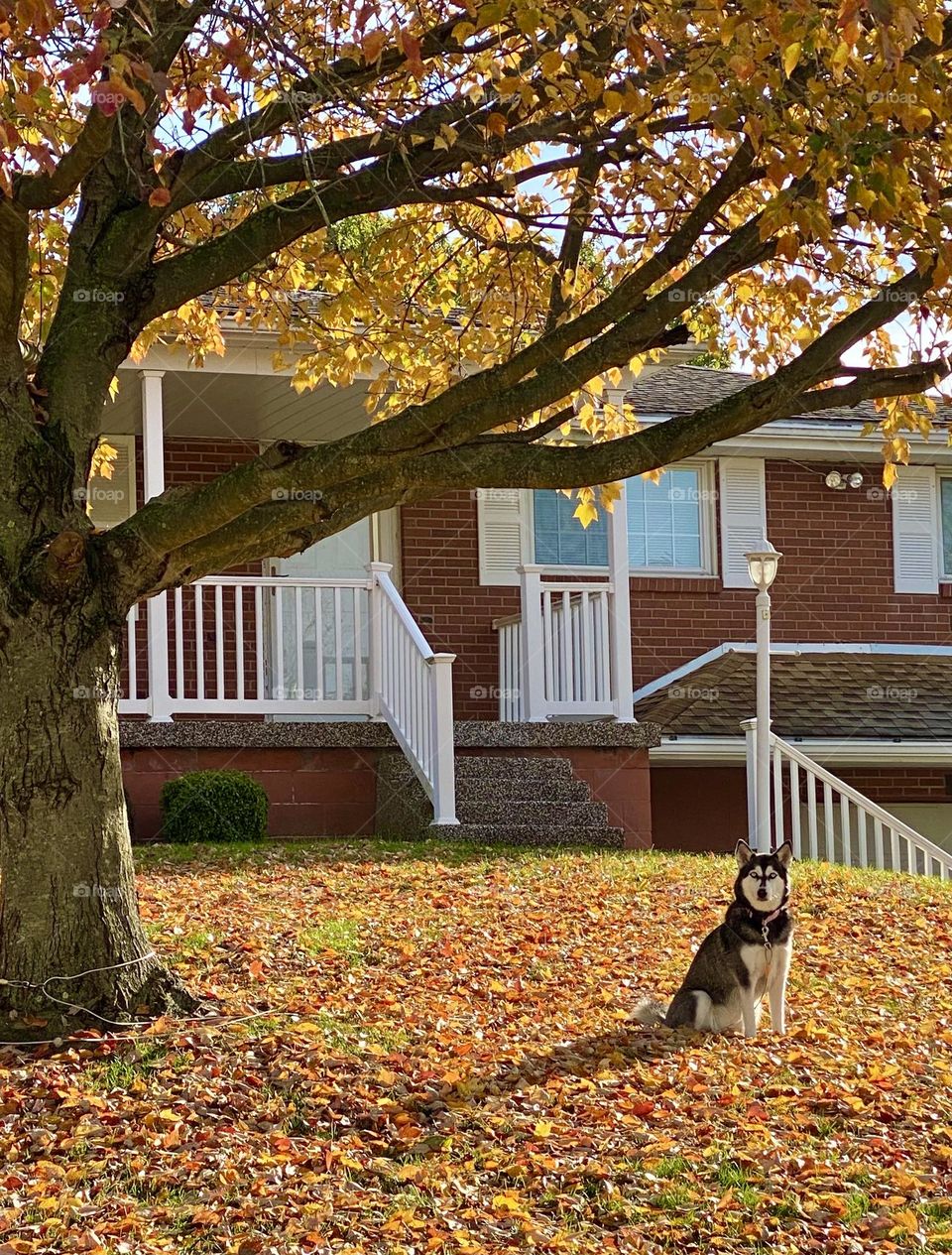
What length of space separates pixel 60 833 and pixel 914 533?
14.3 m

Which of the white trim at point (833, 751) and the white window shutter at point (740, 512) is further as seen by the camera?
the white window shutter at point (740, 512)

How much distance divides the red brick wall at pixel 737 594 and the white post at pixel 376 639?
2161 mm

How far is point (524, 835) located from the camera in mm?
13492

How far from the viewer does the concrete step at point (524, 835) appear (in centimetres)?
1339

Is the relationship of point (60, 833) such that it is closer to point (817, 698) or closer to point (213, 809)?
point (213, 809)

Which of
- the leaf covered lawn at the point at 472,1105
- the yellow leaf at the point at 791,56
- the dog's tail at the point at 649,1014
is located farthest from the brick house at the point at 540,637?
the yellow leaf at the point at 791,56

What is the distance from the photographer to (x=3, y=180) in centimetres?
595

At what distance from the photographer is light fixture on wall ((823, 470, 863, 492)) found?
19.2 m

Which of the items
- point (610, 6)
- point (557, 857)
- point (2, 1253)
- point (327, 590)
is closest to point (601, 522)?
point (327, 590)

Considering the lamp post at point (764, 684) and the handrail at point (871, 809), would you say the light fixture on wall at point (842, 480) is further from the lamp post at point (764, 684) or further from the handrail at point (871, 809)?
the lamp post at point (764, 684)

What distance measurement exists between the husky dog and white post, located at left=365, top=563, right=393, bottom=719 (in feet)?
24.6

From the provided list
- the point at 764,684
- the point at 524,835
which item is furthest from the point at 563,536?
the point at 764,684

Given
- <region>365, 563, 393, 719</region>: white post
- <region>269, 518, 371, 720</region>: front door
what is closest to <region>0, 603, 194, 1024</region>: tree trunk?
<region>269, 518, 371, 720</region>: front door

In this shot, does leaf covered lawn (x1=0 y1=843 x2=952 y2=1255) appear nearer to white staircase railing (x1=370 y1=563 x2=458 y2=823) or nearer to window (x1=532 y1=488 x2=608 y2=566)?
white staircase railing (x1=370 y1=563 x2=458 y2=823)
